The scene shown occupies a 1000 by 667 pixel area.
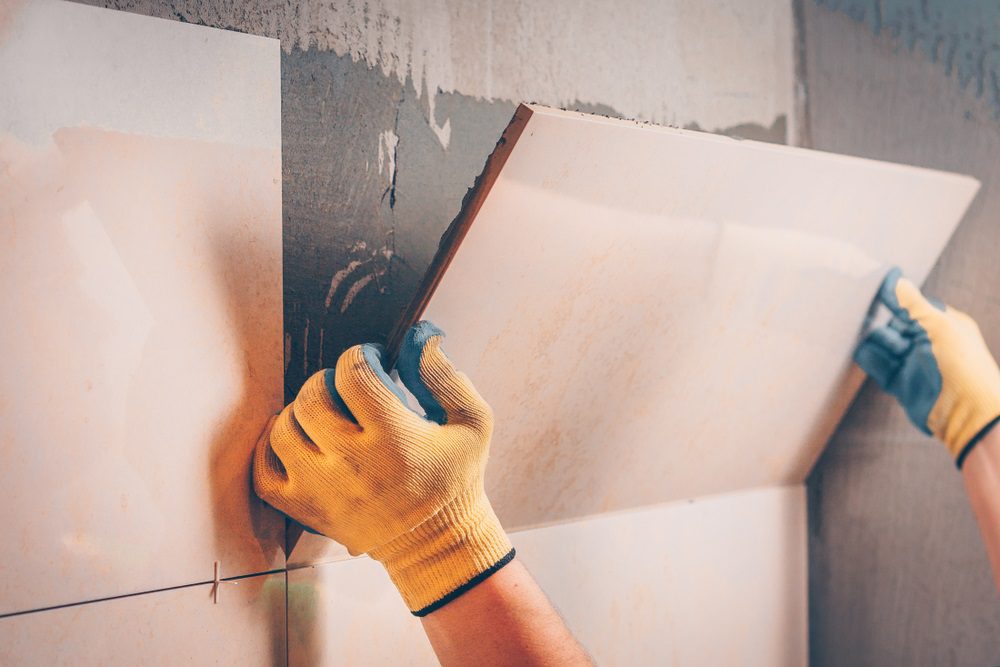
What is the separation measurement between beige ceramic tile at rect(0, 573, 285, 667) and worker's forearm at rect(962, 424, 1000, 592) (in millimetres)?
1095

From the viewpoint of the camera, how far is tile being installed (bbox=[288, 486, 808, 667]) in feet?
3.09

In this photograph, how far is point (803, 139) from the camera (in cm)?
140

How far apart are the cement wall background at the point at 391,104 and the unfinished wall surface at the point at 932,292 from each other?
19.5 inches

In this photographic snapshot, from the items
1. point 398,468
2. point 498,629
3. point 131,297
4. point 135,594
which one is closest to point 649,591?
point 498,629

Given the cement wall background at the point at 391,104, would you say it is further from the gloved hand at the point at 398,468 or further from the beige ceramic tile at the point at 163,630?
the beige ceramic tile at the point at 163,630

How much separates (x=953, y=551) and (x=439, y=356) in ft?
3.75

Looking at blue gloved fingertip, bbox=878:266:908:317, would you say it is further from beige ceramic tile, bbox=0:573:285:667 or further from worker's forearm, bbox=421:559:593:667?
beige ceramic tile, bbox=0:573:285:667

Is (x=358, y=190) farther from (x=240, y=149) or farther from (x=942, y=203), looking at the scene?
(x=942, y=203)

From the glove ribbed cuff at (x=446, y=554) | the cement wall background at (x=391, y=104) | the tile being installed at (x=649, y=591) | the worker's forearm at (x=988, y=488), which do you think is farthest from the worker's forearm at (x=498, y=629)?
the worker's forearm at (x=988, y=488)

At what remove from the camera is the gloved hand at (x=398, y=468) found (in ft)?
2.46

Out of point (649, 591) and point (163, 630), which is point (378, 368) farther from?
point (649, 591)

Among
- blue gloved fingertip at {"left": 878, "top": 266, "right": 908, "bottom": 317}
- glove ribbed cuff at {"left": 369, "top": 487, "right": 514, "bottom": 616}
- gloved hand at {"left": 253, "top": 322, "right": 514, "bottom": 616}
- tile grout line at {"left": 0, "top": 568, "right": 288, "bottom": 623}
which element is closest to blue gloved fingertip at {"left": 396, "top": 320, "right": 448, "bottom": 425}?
gloved hand at {"left": 253, "top": 322, "right": 514, "bottom": 616}

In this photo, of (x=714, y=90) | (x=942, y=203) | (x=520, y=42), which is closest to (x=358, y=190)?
(x=520, y=42)

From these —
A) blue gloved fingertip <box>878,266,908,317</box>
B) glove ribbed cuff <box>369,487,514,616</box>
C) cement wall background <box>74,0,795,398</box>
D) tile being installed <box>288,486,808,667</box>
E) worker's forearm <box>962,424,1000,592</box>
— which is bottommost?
tile being installed <box>288,486,808,667</box>
